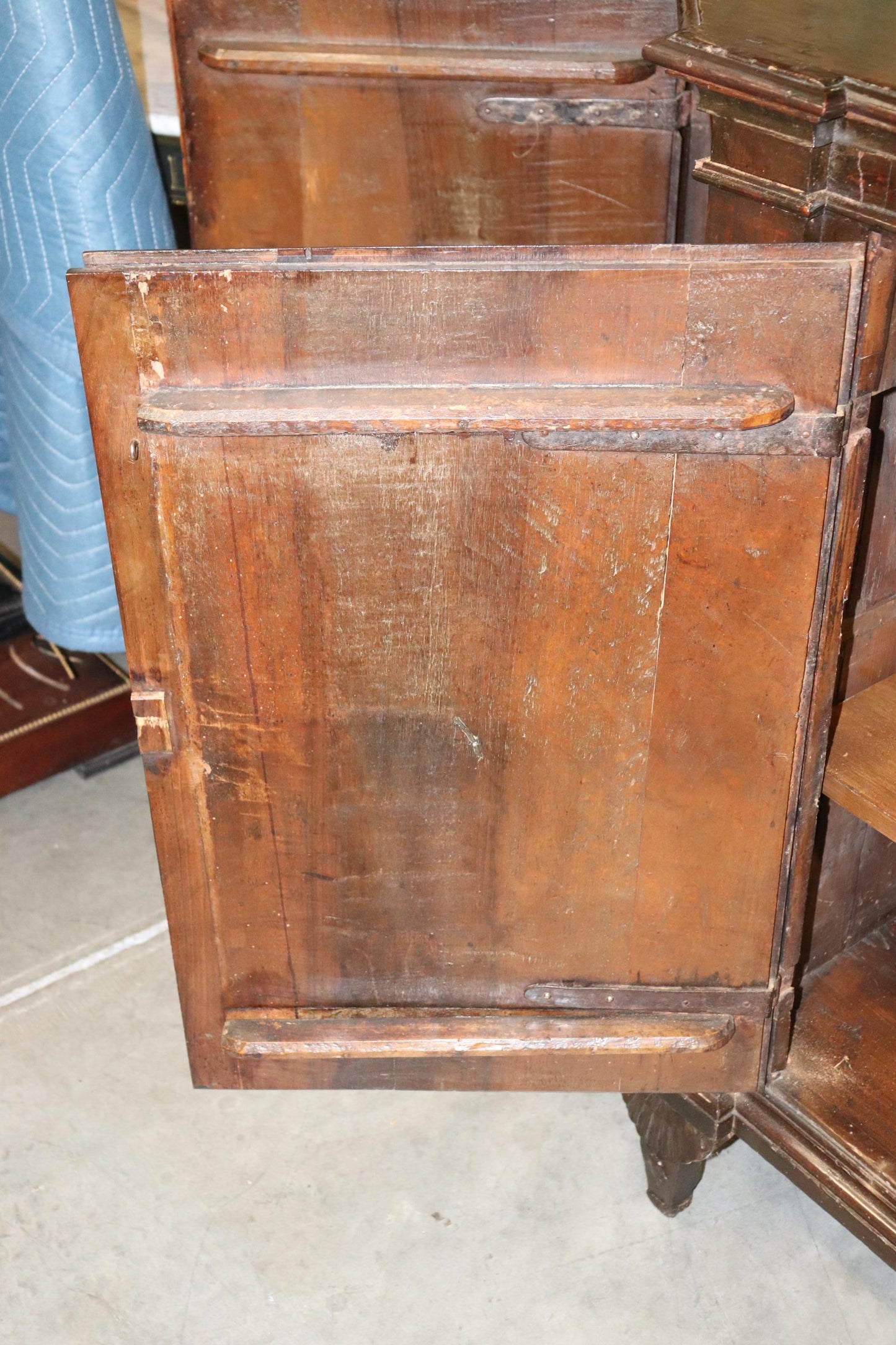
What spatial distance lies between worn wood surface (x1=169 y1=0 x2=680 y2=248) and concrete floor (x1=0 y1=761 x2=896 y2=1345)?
1.03 m

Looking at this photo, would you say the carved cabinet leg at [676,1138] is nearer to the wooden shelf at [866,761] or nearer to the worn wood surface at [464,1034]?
the worn wood surface at [464,1034]

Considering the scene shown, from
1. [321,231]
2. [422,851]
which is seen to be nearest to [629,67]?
[321,231]

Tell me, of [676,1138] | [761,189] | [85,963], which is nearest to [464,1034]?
[676,1138]

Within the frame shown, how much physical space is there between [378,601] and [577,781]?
0.74 ft

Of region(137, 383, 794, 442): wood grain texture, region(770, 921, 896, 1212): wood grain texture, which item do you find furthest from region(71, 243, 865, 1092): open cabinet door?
region(770, 921, 896, 1212): wood grain texture

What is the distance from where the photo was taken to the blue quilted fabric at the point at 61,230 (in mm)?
1494

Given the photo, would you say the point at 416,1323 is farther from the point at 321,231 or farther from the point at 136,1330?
the point at 321,231

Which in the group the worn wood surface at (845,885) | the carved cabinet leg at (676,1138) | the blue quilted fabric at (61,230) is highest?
the blue quilted fabric at (61,230)

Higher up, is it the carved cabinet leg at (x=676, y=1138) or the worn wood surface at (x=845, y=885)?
the worn wood surface at (x=845, y=885)

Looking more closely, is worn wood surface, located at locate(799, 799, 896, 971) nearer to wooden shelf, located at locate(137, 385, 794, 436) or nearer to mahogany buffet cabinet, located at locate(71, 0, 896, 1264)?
mahogany buffet cabinet, located at locate(71, 0, 896, 1264)

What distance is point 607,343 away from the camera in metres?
0.96

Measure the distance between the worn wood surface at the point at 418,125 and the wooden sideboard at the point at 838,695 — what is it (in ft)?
1.06

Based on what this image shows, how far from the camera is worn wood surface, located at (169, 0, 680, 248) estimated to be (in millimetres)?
1501

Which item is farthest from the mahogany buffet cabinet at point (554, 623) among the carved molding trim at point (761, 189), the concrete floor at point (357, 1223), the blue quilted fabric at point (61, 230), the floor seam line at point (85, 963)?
the floor seam line at point (85, 963)
